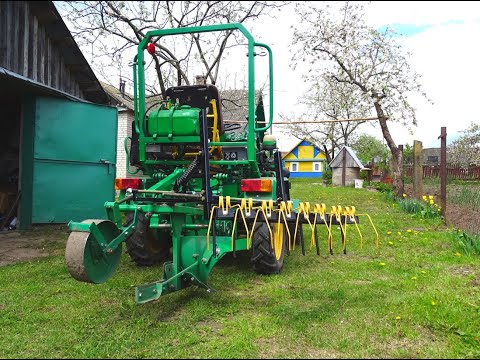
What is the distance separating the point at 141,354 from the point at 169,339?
0.95ft

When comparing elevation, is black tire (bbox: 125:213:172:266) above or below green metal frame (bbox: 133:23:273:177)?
below

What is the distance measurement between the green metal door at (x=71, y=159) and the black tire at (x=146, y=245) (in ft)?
15.0

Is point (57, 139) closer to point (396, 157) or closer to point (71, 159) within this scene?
point (71, 159)

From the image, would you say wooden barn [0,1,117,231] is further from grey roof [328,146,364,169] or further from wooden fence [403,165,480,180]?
grey roof [328,146,364,169]

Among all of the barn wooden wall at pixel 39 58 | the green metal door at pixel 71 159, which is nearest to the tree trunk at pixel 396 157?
the green metal door at pixel 71 159

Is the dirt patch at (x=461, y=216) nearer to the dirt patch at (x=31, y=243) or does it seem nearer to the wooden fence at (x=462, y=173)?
the wooden fence at (x=462, y=173)

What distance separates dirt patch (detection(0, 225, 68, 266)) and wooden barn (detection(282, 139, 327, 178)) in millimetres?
55989

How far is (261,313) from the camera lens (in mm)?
3791

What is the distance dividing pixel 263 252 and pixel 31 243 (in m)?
4.74

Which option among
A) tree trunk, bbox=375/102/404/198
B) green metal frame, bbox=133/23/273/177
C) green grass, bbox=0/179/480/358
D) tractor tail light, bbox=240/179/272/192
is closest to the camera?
green grass, bbox=0/179/480/358

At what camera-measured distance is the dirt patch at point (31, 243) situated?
6.57 metres

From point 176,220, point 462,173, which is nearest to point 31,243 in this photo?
point 176,220

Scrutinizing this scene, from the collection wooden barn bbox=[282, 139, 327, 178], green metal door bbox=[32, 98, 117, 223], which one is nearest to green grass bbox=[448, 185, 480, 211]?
green metal door bbox=[32, 98, 117, 223]

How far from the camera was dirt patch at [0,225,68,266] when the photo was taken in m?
6.57
